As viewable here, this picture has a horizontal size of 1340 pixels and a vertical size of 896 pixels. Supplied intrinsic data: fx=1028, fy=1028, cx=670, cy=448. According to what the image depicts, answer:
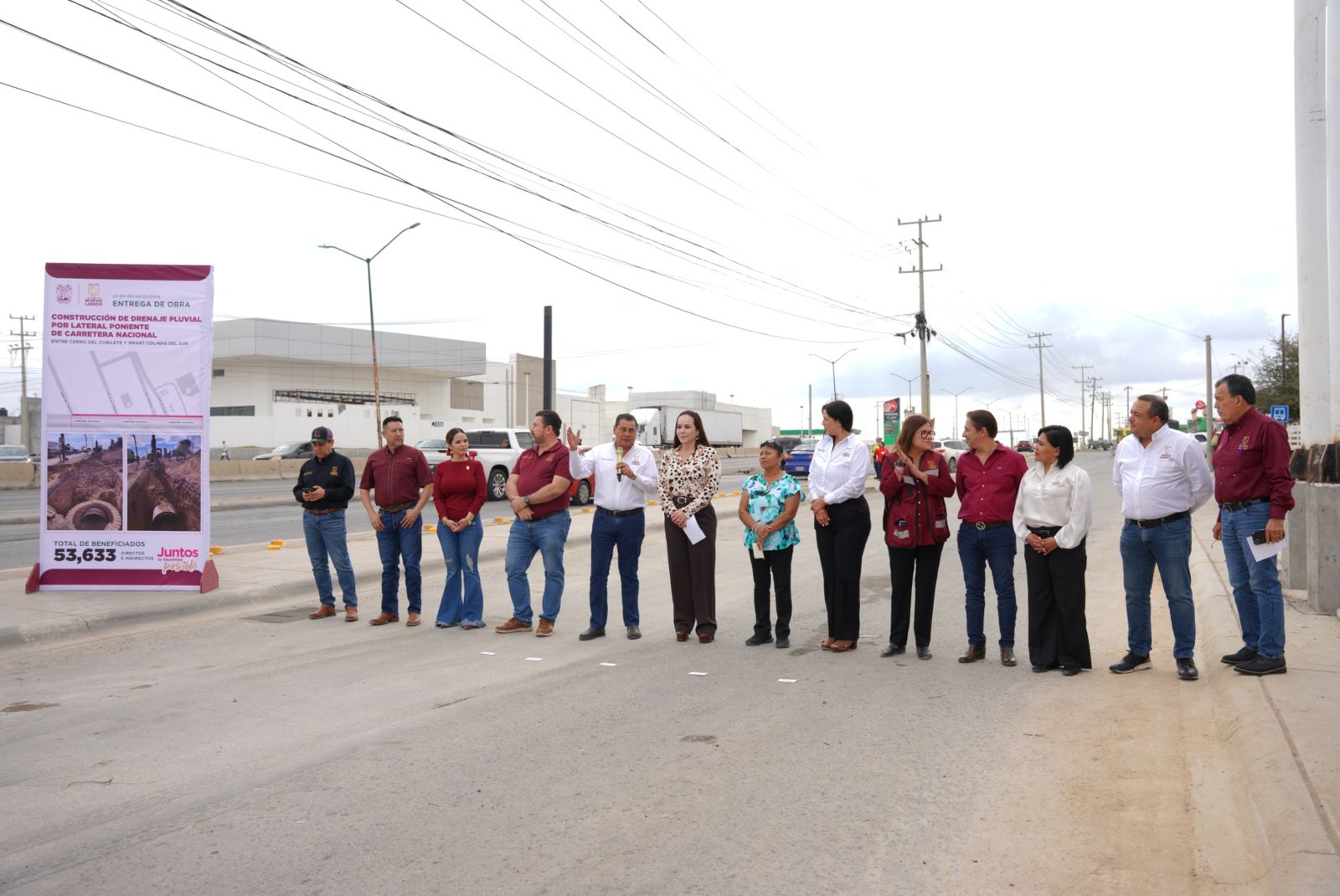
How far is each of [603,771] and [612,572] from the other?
825 cm

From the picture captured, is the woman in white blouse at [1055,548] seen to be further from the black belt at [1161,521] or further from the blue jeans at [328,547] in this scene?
the blue jeans at [328,547]

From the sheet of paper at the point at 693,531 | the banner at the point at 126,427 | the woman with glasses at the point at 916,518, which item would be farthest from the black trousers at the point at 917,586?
the banner at the point at 126,427

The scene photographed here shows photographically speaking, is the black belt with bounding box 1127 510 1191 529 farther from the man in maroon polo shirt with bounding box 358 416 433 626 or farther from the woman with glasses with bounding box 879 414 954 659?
the man in maroon polo shirt with bounding box 358 416 433 626

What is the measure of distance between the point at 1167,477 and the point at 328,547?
24.5 feet

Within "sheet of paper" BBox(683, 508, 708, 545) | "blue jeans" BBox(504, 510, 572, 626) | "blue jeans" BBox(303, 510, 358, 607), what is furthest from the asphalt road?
"blue jeans" BBox(303, 510, 358, 607)

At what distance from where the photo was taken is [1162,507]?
6.91 metres

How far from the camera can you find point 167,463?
1113 cm

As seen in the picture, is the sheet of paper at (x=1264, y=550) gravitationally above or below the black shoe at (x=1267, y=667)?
above

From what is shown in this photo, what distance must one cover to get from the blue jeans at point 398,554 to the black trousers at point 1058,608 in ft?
18.3

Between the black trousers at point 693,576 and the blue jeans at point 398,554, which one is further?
the blue jeans at point 398,554

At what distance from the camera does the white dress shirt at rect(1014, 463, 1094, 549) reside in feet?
23.6

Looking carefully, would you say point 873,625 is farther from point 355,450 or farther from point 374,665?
point 355,450

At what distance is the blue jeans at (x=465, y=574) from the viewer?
31.7 feet

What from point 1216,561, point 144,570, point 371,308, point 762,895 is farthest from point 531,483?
point 371,308
